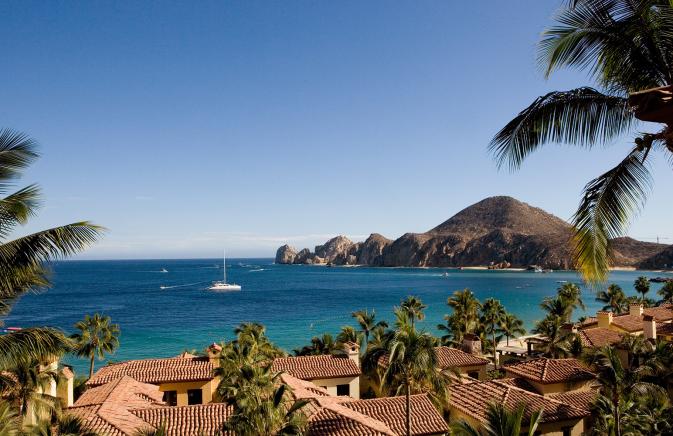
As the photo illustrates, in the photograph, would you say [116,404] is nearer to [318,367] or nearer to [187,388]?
[187,388]

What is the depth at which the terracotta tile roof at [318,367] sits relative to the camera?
106ft

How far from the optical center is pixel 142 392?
27.3 meters

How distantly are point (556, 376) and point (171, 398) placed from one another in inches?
987

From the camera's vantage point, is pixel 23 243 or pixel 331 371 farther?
pixel 331 371

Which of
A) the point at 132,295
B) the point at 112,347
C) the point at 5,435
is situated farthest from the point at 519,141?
the point at 132,295

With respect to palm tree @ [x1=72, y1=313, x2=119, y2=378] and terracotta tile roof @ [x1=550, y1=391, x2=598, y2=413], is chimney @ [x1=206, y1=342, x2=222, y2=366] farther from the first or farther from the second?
terracotta tile roof @ [x1=550, y1=391, x2=598, y2=413]

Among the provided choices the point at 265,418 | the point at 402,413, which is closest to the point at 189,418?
the point at 265,418

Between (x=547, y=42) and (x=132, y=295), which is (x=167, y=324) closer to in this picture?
(x=132, y=295)

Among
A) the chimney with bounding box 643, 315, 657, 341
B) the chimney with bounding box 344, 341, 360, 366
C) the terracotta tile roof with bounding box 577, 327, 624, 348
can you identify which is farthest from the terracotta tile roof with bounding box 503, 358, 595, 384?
the chimney with bounding box 643, 315, 657, 341

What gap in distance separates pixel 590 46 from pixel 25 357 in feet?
39.3

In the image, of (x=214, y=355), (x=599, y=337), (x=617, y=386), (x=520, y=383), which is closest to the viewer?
(x=617, y=386)

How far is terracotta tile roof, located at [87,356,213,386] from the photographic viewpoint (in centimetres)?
3061

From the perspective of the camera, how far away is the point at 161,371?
31.7m

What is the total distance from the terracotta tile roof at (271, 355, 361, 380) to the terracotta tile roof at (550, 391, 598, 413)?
510 inches
